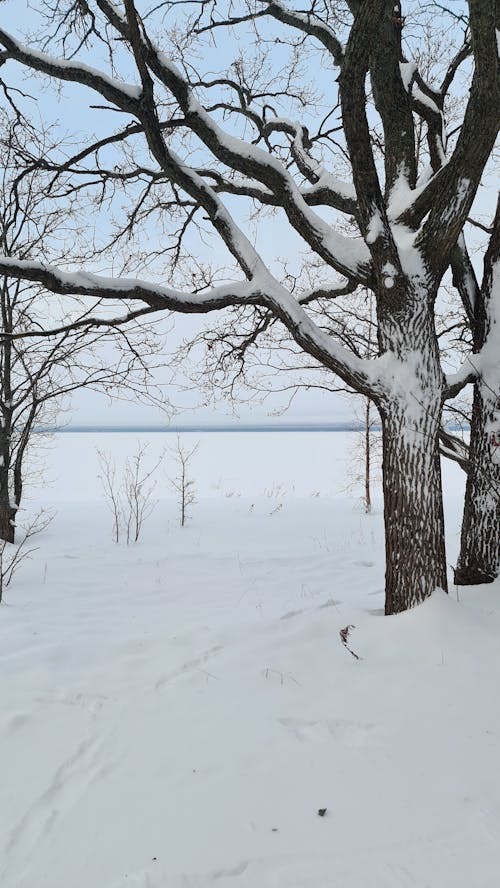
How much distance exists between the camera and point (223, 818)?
184cm

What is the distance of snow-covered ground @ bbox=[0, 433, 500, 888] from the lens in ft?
5.42

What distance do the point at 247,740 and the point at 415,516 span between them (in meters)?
1.96

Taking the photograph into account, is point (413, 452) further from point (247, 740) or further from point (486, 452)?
point (247, 740)

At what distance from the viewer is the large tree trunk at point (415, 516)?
136 inches

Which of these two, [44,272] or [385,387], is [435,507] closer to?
[385,387]

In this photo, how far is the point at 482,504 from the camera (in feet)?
13.5

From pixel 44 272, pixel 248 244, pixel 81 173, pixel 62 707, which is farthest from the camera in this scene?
pixel 81 173

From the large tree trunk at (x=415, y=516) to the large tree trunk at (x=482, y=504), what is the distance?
2.63 ft

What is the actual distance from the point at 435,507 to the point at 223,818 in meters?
2.47

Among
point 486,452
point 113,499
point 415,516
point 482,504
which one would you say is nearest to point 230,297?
point 415,516

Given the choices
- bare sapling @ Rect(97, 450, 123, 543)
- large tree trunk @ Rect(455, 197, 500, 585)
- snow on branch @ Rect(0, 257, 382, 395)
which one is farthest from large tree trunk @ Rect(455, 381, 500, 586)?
bare sapling @ Rect(97, 450, 123, 543)

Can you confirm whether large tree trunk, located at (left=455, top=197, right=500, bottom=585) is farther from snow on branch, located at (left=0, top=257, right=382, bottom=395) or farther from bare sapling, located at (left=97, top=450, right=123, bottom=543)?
bare sapling, located at (left=97, top=450, right=123, bottom=543)

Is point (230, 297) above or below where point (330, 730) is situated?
above

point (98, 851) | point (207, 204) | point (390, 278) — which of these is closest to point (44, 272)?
point (207, 204)
